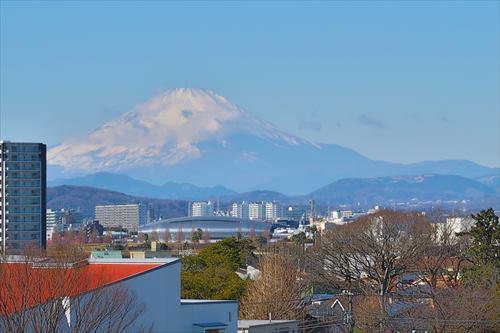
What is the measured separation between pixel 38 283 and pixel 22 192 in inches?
2584

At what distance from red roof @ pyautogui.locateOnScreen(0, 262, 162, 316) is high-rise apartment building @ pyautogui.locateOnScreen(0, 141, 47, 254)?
197 feet

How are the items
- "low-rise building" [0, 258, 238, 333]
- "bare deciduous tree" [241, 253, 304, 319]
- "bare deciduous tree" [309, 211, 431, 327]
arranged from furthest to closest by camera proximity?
"bare deciduous tree" [309, 211, 431, 327]
"bare deciduous tree" [241, 253, 304, 319]
"low-rise building" [0, 258, 238, 333]

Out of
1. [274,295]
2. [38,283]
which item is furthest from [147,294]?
[274,295]

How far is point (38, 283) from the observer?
25.5 m

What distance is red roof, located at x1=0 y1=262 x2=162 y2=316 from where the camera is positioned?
81.2ft

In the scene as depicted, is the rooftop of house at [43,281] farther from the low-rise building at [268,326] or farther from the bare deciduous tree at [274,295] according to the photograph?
the bare deciduous tree at [274,295]

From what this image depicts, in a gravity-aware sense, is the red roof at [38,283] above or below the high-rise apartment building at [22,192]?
below

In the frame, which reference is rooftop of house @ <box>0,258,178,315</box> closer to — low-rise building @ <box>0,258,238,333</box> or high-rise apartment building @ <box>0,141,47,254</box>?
low-rise building @ <box>0,258,238,333</box>

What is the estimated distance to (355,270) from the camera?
5306 centimetres

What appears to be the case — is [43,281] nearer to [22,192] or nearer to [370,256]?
[370,256]

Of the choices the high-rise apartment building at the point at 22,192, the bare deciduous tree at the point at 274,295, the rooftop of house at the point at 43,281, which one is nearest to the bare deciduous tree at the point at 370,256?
the bare deciduous tree at the point at 274,295

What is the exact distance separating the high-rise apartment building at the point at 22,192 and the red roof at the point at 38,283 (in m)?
60.0

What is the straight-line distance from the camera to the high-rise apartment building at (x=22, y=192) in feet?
290

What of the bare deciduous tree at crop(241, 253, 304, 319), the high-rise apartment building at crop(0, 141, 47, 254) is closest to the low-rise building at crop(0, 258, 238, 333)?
the bare deciduous tree at crop(241, 253, 304, 319)
